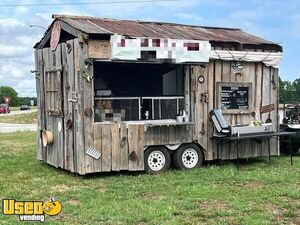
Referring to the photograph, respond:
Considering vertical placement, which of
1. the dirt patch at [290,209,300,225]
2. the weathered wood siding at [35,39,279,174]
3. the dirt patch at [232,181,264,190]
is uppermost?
the weathered wood siding at [35,39,279,174]

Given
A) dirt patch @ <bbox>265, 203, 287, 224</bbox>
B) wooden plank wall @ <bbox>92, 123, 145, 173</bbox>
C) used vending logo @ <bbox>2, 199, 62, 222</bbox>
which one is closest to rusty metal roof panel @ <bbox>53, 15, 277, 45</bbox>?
wooden plank wall @ <bbox>92, 123, 145, 173</bbox>

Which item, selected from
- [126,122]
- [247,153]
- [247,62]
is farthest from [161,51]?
[247,153]

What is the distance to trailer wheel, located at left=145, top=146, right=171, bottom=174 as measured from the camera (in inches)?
409

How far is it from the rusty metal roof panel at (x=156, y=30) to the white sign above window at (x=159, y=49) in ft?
1.22

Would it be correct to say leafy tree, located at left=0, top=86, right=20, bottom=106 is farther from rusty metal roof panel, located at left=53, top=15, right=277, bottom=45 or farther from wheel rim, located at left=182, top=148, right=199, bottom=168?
wheel rim, located at left=182, top=148, right=199, bottom=168

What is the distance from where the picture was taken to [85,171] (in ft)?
32.0

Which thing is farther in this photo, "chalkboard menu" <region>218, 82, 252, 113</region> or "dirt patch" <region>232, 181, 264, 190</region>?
"chalkboard menu" <region>218, 82, 252, 113</region>

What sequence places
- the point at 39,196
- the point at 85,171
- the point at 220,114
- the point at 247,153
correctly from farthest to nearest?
the point at 247,153 < the point at 220,114 < the point at 85,171 < the point at 39,196

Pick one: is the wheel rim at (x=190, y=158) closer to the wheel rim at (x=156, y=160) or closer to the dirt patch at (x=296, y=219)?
the wheel rim at (x=156, y=160)

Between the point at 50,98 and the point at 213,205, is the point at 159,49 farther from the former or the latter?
the point at 213,205

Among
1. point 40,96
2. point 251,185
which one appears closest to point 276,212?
point 251,185

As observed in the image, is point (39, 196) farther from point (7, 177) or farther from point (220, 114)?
point (220, 114)

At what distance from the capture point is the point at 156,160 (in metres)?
10.5

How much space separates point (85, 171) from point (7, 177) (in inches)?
67.0
